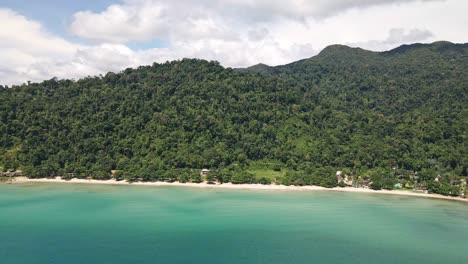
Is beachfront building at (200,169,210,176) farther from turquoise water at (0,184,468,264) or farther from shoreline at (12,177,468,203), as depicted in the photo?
turquoise water at (0,184,468,264)

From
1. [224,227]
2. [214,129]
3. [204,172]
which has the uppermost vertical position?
[214,129]

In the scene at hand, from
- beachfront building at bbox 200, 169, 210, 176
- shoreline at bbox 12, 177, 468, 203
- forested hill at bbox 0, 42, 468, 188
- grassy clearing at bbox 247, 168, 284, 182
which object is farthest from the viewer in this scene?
forested hill at bbox 0, 42, 468, 188

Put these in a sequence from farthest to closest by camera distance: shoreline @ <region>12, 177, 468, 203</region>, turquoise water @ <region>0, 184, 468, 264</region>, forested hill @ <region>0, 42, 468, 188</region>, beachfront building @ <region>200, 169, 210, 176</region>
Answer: forested hill @ <region>0, 42, 468, 188</region> → beachfront building @ <region>200, 169, 210, 176</region> → shoreline @ <region>12, 177, 468, 203</region> → turquoise water @ <region>0, 184, 468, 264</region>

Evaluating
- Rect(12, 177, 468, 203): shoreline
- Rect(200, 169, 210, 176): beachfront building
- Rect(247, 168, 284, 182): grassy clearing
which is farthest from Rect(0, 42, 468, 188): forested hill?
Rect(247, 168, 284, 182): grassy clearing

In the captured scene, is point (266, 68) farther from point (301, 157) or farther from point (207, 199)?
point (207, 199)

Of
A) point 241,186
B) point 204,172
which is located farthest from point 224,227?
point 204,172

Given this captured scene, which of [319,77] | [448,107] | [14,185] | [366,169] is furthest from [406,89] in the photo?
[14,185]

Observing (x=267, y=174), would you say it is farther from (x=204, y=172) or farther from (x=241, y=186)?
(x=204, y=172)

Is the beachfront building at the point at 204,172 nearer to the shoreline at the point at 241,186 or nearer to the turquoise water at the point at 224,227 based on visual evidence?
the shoreline at the point at 241,186
